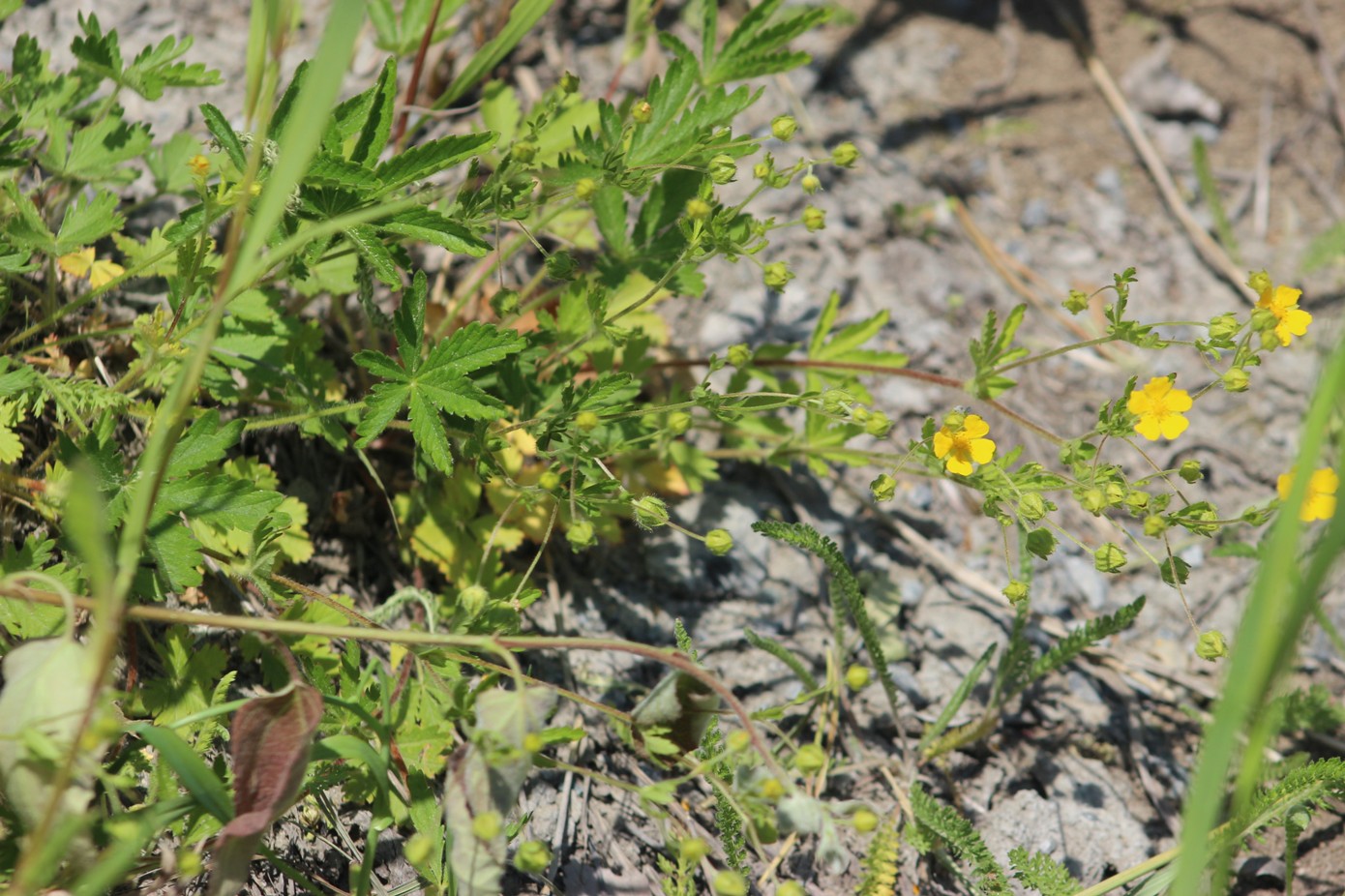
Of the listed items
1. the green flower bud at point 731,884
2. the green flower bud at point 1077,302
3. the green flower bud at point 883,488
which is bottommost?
the green flower bud at point 731,884

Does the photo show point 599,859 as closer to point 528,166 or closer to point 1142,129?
point 528,166

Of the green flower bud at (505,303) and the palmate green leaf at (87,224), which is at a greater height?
the palmate green leaf at (87,224)

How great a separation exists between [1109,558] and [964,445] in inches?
17.3

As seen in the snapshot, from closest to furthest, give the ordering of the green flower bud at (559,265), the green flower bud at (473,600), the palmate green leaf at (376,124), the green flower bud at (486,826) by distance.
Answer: the green flower bud at (486,826) < the green flower bud at (473,600) < the palmate green leaf at (376,124) < the green flower bud at (559,265)

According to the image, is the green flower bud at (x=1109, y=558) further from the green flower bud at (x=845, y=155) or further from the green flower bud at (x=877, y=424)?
the green flower bud at (x=845, y=155)

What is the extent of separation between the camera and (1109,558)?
7.64 feet

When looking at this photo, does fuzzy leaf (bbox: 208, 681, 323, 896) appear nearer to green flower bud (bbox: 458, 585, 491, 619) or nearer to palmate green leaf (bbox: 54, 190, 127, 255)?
green flower bud (bbox: 458, 585, 491, 619)

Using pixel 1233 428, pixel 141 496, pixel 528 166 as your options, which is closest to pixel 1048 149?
pixel 1233 428

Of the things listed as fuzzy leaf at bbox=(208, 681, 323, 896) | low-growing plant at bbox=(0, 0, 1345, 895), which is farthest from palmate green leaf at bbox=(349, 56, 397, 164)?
fuzzy leaf at bbox=(208, 681, 323, 896)

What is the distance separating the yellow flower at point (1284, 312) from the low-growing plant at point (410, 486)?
0.03 ft

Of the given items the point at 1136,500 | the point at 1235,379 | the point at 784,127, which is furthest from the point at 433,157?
the point at 1235,379

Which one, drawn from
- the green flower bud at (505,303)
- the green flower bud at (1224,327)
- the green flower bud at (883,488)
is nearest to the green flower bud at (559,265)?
the green flower bud at (505,303)

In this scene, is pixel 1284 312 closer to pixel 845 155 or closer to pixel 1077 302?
pixel 1077 302

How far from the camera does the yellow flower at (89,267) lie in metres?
2.81
